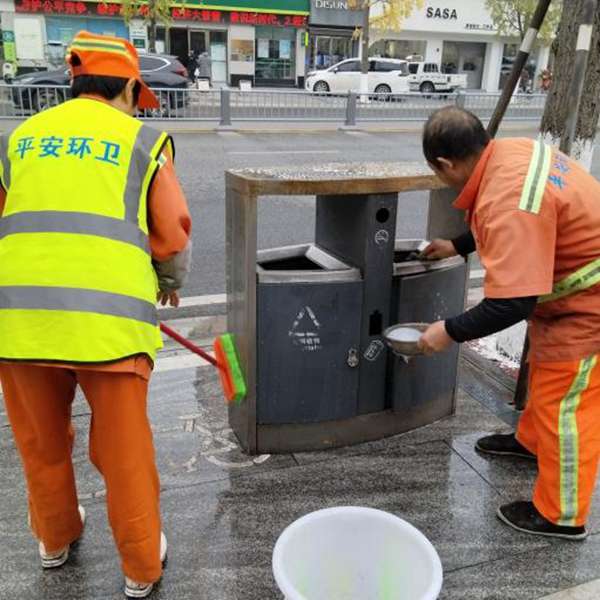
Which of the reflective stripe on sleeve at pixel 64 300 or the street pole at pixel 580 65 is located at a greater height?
the street pole at pixel 580 65

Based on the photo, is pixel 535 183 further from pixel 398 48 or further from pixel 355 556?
pixel 398 48

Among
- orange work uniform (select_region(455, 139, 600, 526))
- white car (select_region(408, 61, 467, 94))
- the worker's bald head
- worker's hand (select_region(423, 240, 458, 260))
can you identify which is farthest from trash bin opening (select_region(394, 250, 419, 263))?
white car (select_region(408, 61, 467, 94))

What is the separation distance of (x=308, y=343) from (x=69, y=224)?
1.28 meters

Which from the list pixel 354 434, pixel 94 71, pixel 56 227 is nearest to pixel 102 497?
pixel 354 434

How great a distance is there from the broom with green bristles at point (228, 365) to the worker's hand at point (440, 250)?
0.97 meters

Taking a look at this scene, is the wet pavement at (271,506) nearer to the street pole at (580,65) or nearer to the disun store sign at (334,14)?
the street pole at (580,65)

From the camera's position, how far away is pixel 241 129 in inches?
605

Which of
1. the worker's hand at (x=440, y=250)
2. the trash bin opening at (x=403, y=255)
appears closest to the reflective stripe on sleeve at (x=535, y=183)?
the worker's hand at (x=440, y=250)

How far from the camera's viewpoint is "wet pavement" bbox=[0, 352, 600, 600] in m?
2.24

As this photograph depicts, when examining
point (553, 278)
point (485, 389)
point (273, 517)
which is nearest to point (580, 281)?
point (553, 278)

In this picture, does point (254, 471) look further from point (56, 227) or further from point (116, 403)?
point (56, 227)

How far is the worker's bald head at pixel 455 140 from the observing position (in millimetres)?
2201

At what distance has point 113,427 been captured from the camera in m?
1.92

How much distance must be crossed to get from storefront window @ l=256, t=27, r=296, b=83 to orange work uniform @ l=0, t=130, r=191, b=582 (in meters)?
30.8
